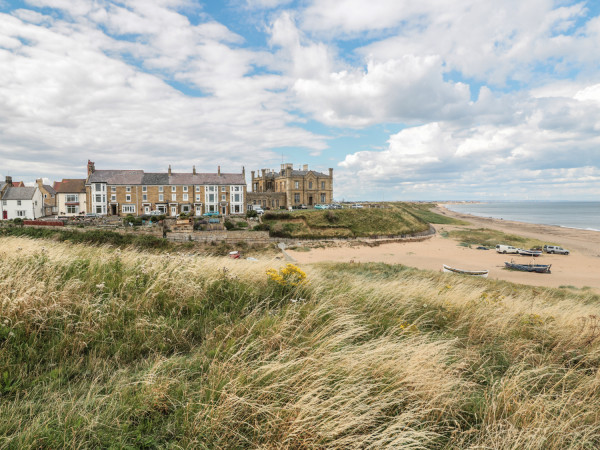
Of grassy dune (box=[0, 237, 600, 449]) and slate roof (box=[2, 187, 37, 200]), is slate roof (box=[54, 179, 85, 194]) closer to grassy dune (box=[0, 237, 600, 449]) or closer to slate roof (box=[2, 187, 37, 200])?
slate roof (box=[2, 187, 37, 200])

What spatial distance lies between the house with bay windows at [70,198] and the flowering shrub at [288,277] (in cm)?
6606

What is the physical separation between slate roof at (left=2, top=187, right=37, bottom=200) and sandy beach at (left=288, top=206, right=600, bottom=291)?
5067 centimetres

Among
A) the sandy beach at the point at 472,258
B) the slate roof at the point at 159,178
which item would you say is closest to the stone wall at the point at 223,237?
the sandy beach at the point at 472,258

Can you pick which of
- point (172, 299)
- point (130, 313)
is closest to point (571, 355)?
point (172, 299)

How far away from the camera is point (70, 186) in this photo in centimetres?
5934

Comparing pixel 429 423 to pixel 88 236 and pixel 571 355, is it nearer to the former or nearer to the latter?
pixel 571 355

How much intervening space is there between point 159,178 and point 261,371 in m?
64.9

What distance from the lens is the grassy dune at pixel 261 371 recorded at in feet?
8.65

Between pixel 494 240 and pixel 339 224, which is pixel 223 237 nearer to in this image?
pixel 339 224

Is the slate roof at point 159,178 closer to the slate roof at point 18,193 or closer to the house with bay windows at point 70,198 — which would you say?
the house with bay windows at point 70,198

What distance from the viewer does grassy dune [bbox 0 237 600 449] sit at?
104 inches

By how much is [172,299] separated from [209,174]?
63.5 m

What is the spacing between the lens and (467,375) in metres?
4.02

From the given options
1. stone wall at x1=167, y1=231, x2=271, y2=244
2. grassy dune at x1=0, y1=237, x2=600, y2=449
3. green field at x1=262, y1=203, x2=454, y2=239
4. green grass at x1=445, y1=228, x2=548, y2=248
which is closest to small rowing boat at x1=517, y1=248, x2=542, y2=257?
green grass at x1=445, y1=228, x2=548, y2=248
